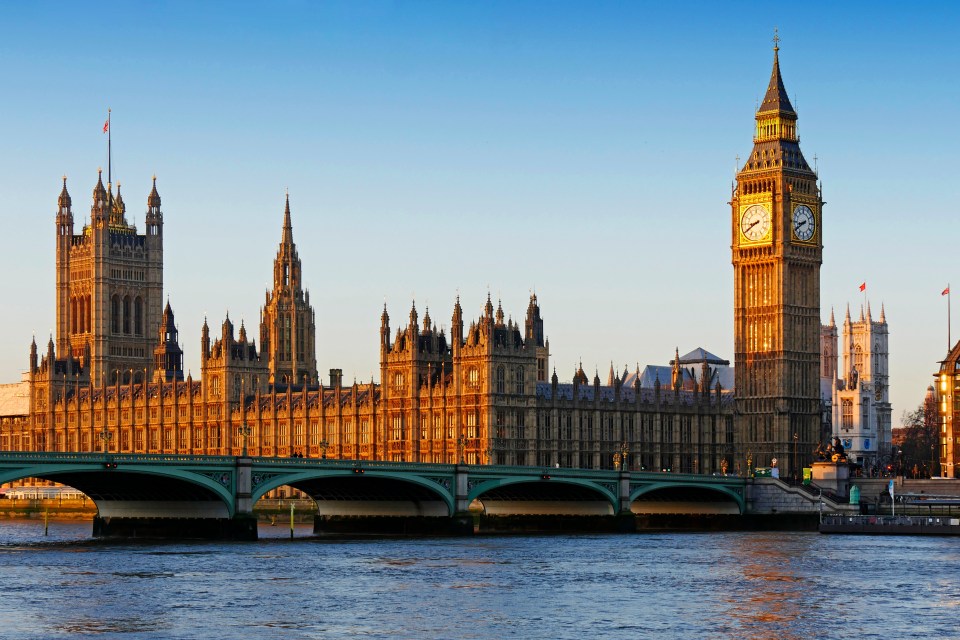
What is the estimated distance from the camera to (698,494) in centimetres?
12988

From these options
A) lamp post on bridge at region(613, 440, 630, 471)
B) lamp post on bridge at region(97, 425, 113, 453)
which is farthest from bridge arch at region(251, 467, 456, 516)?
lamp post on bridge at region(613, 440, 630, 471)

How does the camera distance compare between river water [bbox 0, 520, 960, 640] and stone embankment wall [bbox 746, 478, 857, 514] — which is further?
stone embankment wall [bbox 746, 478, 857, 514]

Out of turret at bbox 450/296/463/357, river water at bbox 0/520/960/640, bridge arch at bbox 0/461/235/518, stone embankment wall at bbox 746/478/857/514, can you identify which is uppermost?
turret at bbox 450/296/463/357

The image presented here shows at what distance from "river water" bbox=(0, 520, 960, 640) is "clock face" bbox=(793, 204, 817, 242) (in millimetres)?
54187

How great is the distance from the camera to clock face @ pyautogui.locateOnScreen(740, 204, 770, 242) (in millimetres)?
156462

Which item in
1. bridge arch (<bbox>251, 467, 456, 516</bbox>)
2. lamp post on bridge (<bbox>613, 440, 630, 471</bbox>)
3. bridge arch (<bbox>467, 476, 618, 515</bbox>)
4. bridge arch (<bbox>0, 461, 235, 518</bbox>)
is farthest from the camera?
lamp post on bridge (<bbox>613, 440, 630, 471</bbox>)

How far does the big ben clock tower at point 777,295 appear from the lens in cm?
15550

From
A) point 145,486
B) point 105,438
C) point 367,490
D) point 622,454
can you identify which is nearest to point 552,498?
point 367,490

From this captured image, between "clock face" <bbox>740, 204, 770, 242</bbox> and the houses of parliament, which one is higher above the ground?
"clock face" <bbox>740, 204, 770, 242</bbox>

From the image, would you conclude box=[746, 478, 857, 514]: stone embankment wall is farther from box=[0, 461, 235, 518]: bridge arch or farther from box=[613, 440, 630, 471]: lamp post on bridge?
box=[0, 461, 235, 518]: bridge arch

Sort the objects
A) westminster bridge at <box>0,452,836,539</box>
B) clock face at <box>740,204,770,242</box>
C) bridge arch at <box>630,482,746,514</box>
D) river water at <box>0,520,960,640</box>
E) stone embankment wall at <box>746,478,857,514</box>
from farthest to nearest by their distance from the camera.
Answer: clock face at <box>740,204,770,242</box> < stone embankment wall at <box>746,478,857,514</box> < bridge arch at <box>630,482,746,514</box> < westminster bridge at <box>0,452,836,539</box> < river water at <box>0,520,960,640</box>

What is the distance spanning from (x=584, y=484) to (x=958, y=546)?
23825 millimetres

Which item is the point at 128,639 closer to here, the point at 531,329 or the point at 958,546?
the point at 958,546

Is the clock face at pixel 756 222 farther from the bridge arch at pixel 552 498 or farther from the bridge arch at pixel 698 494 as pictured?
the bridge arch at pixel 552 498
